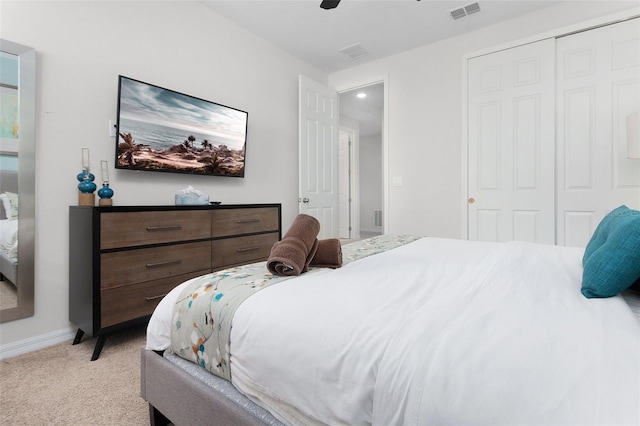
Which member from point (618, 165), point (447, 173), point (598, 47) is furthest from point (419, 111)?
point (618, 165)

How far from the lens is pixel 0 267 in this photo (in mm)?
1948

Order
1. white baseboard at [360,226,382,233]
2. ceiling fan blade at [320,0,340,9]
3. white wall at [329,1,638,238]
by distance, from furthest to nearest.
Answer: white baseboard at [360,226,382,233], white wall at [329,1,638,238], ceiling fan blade at [320,0,340,9]

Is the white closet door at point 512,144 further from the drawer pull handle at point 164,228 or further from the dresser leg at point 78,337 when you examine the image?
the dresser leg at point 78,337

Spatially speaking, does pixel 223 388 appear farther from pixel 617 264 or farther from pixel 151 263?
pixel 151 263

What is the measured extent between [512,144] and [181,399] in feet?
11.5

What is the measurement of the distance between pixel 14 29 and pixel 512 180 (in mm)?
4168

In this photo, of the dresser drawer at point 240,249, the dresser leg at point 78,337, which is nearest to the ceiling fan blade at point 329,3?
the dresser drawer at point 240,249

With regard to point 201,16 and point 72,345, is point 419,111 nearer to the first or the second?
point 201,16

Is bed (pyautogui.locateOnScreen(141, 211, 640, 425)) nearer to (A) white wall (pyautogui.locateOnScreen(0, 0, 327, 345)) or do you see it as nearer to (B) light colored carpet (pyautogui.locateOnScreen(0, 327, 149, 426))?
(B) light colored carpet (pyautogui.locateOnScreen(0, 327, 149, 426))

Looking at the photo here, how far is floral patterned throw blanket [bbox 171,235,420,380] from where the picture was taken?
0.97m

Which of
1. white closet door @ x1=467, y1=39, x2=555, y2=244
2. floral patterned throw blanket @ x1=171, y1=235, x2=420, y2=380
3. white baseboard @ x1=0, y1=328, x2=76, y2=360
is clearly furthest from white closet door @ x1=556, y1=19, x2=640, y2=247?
white baseboard @ x1=0, y1=328, x2=76, y2=360

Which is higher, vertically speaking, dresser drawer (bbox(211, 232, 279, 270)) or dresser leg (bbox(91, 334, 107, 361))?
dresser drawer (bbox(211, 232, 279, 270))

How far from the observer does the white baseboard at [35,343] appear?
194 cm

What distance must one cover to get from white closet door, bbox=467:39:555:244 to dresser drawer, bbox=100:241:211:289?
110 inches
